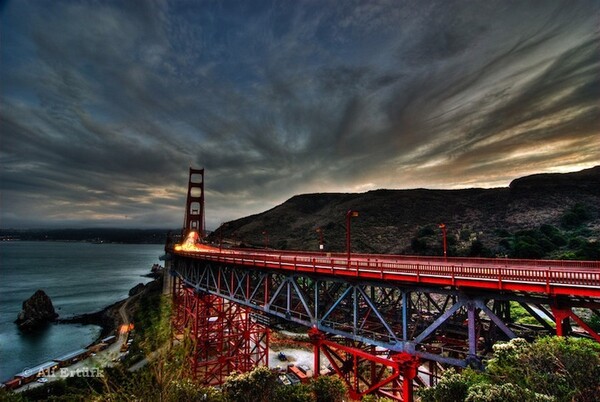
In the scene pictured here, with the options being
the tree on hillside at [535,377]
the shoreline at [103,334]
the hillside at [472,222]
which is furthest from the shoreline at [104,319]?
the tree on hillside at [535,377]

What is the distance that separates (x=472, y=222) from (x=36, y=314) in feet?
345

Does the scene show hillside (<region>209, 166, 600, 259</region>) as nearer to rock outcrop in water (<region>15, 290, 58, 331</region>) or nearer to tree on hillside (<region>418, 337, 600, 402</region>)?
tree on hillside (<region>418, 337, 600, 402</region>)

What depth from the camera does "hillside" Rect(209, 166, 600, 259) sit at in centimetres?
5741

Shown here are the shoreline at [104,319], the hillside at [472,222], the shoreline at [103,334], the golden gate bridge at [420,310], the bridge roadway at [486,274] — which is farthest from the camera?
the shoreline at [104,319]

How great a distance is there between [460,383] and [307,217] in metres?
127

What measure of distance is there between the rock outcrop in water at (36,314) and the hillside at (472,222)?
3960 centimetres

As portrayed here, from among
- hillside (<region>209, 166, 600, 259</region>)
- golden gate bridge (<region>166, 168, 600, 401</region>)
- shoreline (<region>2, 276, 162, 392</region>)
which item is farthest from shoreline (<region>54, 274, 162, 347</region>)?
golden gate bridge (<region>166, 168, 600, 401</region>)

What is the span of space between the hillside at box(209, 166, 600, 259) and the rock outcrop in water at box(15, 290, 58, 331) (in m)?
39.6

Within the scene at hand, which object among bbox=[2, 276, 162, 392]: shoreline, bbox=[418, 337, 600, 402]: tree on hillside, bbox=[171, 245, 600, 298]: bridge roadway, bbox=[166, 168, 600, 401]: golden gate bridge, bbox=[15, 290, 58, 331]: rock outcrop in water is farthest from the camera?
bbox=[15, 290, 58, 331]: rock outcrop in water

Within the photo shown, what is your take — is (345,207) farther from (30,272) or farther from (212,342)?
(30,272)

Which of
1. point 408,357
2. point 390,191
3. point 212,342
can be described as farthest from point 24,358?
point 390,191

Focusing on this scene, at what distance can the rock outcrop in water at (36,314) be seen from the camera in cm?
6231

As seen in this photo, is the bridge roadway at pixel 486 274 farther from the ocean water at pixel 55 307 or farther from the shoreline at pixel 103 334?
the ocean water at pixel 55 307

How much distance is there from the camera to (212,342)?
29.2 metres
